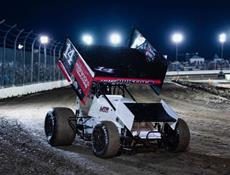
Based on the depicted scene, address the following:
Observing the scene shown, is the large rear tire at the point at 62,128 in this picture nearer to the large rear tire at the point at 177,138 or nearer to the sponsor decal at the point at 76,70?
the sponsor decal at the point at 76,70

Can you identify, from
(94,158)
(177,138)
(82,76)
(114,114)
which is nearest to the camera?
(94,158)

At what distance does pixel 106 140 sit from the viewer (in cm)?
886

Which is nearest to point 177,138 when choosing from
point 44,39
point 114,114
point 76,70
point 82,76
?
point 114,114

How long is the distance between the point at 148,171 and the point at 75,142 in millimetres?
3065

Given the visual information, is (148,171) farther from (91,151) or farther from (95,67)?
(95,67)

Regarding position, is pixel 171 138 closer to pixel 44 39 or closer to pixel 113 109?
pixel 113 109

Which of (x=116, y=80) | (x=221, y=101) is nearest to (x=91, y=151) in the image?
(x=116, y=80)

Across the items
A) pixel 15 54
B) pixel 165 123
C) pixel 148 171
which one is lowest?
pixel 148 171

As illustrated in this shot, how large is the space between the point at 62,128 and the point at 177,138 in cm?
244

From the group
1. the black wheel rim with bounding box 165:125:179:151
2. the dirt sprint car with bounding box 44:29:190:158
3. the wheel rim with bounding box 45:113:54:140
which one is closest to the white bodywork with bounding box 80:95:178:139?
the dirt sprint car with bounding box 44:29:190:158

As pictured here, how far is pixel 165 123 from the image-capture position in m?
9.66

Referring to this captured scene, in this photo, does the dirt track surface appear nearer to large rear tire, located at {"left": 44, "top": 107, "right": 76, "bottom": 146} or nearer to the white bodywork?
large rear tire, located at {"left": 44, "top": 107, "right": 76, "bottom": 146}

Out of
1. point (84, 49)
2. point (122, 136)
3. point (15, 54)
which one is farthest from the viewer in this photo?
point (15, 54)

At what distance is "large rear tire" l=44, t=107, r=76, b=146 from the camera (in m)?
10.0
